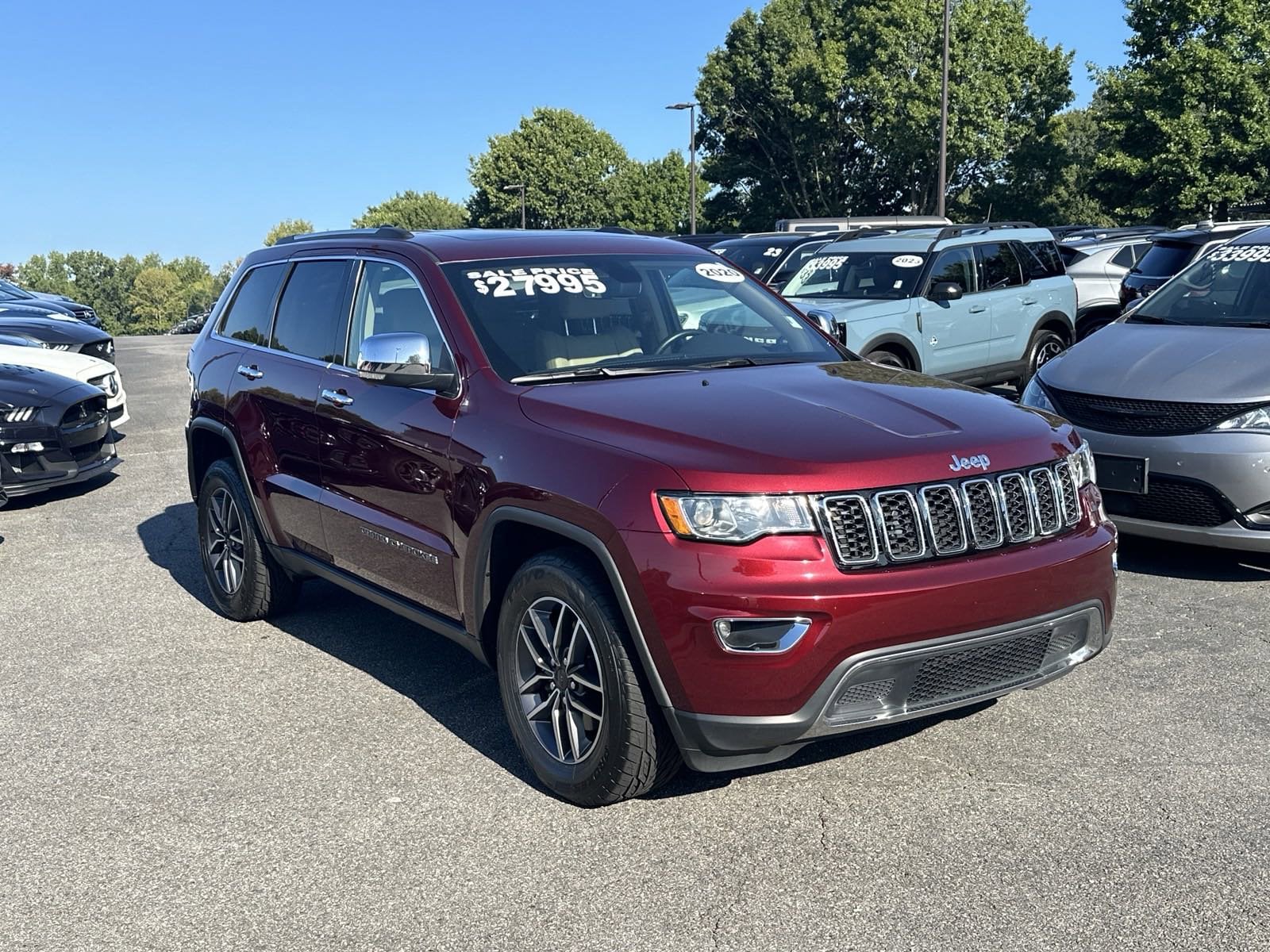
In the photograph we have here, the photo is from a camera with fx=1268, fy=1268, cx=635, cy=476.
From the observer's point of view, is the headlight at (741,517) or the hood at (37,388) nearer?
the headlight at (741,517)

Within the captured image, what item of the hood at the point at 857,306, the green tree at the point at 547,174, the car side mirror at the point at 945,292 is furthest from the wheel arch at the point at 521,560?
the green tree at the point at 547,174

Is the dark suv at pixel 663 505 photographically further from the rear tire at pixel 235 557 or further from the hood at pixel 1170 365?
the hood at pixel 1170 365

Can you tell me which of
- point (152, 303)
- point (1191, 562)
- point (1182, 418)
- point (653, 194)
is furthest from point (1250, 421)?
point (152, 303)

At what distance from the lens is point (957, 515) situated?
356 cm

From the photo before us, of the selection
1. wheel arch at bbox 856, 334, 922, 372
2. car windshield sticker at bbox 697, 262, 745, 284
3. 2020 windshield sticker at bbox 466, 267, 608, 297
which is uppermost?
2020 windshield sticker at bbox 466, 267, 608, 297

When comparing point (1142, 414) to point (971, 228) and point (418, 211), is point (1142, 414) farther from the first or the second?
point (418, 211)

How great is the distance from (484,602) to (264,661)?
5.75 ft

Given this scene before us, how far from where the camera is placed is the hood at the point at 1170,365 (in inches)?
240

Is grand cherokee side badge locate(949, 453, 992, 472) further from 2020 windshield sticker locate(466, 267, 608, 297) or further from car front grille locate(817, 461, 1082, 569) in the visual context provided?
2020 windshield sticker locate(466, 267, 608, 297)

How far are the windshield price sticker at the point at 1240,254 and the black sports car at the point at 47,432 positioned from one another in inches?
312

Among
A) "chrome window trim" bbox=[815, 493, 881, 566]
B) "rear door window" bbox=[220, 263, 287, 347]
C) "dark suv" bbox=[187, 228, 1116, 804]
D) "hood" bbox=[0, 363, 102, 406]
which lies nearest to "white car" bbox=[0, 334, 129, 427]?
"hood" bbox=[0, 363, 102, 406]

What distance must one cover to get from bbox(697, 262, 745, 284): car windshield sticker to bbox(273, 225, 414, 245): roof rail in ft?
3.92

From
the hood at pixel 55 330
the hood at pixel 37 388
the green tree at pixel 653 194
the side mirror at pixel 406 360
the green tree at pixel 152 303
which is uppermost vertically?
the green tree at pixel 653 194

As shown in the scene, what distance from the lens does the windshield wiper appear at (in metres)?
4.25
